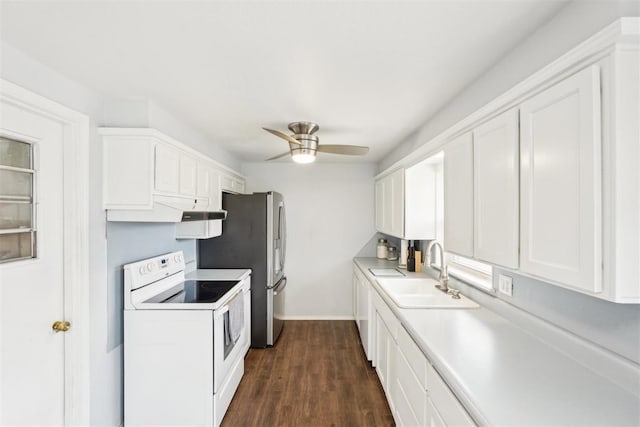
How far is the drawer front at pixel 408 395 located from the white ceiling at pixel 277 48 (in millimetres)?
1684

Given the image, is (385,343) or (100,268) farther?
(385,343)

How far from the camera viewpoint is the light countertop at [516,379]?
1.02m

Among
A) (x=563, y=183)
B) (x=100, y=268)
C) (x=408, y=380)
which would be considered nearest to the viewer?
(x=563, y=183)

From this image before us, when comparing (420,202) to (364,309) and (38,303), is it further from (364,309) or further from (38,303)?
(38,303)

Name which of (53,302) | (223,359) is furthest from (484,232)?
(53,302)

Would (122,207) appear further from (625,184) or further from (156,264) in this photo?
(625,184)

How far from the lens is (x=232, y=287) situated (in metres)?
2.76

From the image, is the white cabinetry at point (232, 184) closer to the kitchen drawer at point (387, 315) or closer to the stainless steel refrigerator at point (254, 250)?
the stainless steel refrigerator at point (254, 250)

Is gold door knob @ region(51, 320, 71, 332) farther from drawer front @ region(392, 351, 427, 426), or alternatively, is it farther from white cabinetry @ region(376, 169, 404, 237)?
white cabinetry @ region(376, 169, 404, 237)

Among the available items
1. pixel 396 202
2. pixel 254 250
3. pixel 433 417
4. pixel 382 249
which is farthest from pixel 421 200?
pixel 433 417

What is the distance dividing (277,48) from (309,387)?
2.70 m

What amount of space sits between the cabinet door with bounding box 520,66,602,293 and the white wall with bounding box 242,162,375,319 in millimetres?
3449

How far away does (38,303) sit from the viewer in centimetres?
171

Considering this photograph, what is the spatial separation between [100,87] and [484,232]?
2.39 m
